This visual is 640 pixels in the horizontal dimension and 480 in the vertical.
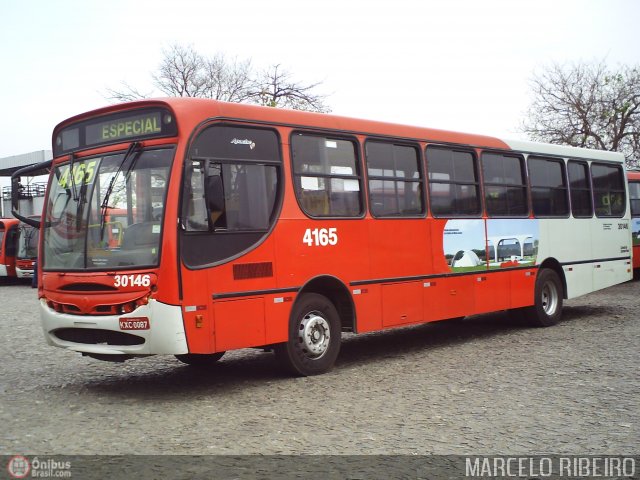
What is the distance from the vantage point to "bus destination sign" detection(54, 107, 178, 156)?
A: 808 cm

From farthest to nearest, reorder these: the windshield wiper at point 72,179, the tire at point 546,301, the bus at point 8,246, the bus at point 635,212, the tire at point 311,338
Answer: the bus at point 8,246 < the bus at point 635,212 < the tire at point 546,301 < the tire at point 311,338 < the windshield wiper at point 72,179

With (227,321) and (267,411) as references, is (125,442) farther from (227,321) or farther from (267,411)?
(227,321)

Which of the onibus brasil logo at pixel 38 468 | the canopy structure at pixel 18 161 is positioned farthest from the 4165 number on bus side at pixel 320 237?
the canopy structure at pixel 18 161

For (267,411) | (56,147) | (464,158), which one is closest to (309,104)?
(464,158)

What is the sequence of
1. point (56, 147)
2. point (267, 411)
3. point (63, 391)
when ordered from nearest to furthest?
point (267, 411) → point (63, 391) → point (56, 147)

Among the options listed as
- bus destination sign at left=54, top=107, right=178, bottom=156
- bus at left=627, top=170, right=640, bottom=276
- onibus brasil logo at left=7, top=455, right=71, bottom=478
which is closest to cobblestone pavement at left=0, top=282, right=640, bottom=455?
onibus brasil logo at left=7, top=455, right=71, bottom=478

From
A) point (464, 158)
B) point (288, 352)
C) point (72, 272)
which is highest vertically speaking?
point (464, 158)

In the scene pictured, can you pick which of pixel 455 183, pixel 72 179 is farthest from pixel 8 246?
pixel 72 179

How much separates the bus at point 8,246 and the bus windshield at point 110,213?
2510 centimetres

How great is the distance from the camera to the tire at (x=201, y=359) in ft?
31.8

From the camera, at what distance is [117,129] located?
27.7 ft

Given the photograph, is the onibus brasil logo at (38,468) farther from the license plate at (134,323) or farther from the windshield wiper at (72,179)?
the windshield wiper at (72,179)

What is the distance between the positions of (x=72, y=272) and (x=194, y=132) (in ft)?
6.56

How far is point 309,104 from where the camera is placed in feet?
126
